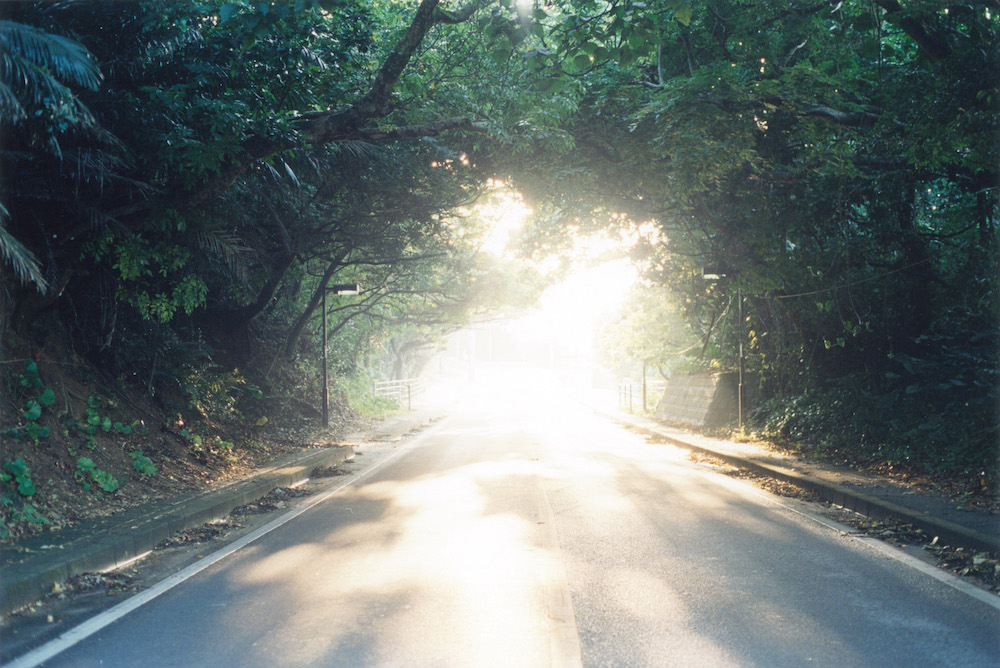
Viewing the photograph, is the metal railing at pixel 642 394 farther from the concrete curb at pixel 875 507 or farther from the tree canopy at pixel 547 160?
the concrete curb at pixel 875 507

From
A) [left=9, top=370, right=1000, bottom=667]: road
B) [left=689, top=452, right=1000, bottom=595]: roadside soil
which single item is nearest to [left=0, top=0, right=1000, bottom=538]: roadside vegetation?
[left=689, top=452, right=1000, bottom=595]: roadside soil

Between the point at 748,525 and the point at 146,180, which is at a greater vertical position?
the point at 146,180

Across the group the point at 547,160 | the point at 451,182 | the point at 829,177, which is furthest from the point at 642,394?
the point at 547,160

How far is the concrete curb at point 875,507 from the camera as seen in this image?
7.00 meters

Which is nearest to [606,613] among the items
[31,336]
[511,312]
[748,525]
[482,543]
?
[482,543]

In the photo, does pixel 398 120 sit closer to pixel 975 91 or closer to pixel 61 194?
pixel 61 194

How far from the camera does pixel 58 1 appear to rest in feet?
25.1

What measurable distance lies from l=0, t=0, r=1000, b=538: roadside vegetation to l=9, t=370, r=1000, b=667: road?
10.1ft

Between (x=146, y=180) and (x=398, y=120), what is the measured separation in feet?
14.5

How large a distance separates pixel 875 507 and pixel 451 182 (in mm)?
9998

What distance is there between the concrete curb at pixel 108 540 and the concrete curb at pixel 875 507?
7.65 metres

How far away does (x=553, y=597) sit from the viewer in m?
5.56

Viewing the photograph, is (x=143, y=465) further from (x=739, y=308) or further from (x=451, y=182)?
(x=739, y=308)

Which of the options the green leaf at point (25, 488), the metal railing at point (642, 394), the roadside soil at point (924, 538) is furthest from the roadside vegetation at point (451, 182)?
the metal railing at point (642, 394)
